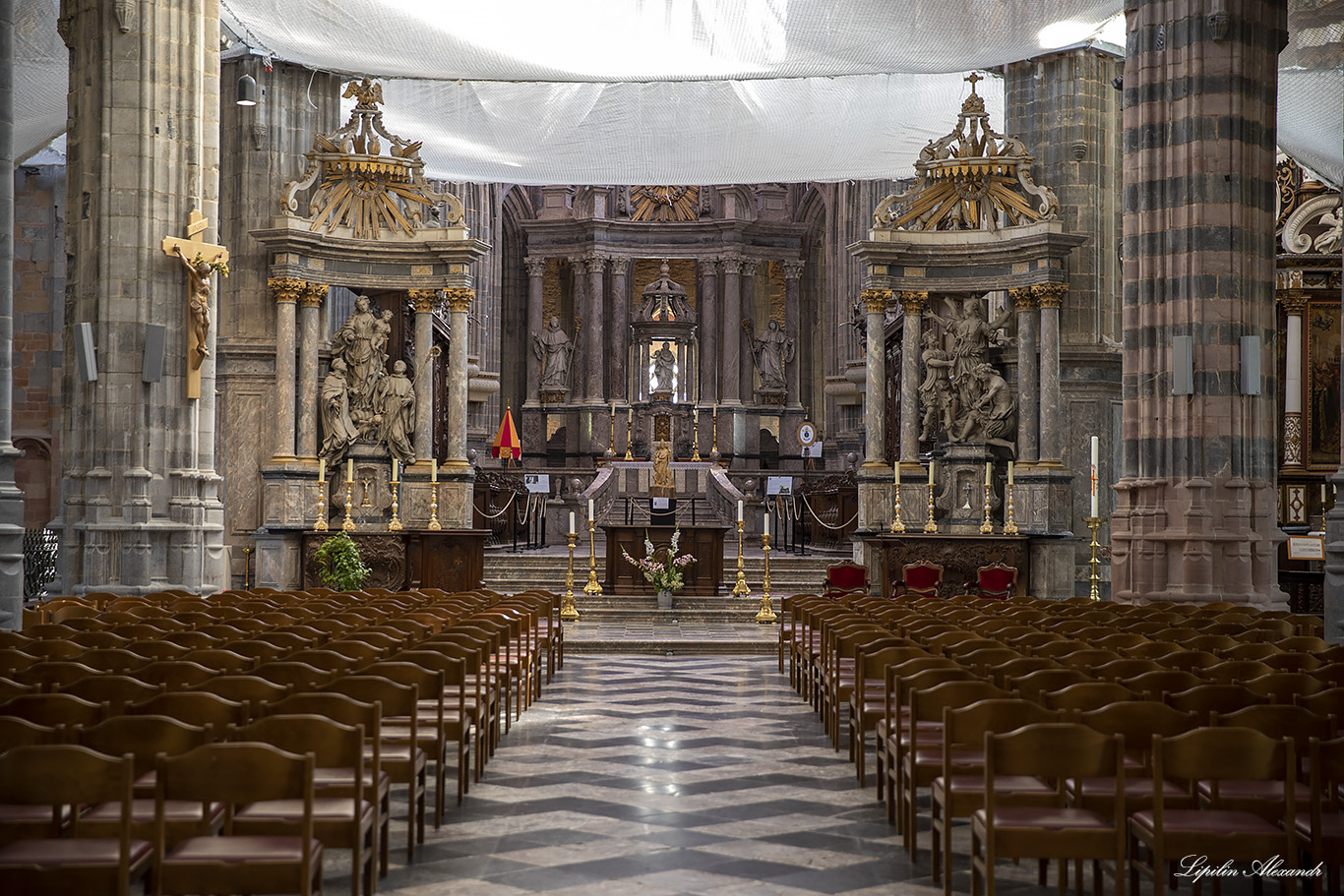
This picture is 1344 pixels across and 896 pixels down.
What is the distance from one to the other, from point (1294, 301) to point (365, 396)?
1431cm

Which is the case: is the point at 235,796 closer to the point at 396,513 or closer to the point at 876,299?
the point at 396,513

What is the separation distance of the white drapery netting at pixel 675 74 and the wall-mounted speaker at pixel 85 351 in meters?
4.91

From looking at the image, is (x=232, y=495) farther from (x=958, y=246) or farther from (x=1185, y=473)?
(x=1185, y=473)

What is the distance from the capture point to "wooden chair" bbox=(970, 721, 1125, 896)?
15.5 ft

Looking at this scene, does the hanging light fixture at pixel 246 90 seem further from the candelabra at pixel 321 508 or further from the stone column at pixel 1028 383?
the stone column at pixel 1028 383

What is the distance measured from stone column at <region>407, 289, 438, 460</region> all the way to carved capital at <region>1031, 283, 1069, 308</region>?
8.35 m

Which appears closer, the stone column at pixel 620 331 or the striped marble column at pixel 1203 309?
the striped marble column at pixel 1203 309

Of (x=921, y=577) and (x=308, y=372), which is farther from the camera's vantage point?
(x=308, y=372)

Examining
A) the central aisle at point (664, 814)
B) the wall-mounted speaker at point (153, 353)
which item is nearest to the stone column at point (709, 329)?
the wall-mounted speaker at point (153, 353)

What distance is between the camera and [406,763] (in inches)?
239

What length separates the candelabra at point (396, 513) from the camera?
18292 mm

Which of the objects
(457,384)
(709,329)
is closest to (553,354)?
(709,329)

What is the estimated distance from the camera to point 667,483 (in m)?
23.8

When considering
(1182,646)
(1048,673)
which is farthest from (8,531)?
(1182,646)
